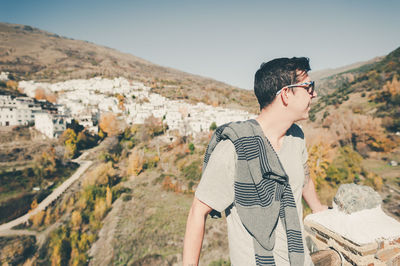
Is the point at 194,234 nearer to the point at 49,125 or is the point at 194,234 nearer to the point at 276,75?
the point at 276,75


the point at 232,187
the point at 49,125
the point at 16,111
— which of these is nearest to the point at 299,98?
the point at 232,187

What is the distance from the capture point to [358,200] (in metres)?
1.41

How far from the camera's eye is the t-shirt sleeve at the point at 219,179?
0.97m

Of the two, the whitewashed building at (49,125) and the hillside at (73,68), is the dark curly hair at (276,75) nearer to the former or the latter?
the whitewashed building at (49,125)

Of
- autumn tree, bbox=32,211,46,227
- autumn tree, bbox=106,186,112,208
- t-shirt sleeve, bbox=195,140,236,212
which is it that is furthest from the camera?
autumn tree, bbox=106,186,112,208

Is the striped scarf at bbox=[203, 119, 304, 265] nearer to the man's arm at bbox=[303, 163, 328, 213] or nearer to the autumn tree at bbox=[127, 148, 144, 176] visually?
the man's arm at bbox=[303, 163, 328, 213]

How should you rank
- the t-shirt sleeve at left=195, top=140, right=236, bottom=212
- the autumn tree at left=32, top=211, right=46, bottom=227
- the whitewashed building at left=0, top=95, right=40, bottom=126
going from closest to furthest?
the t-shirt sleeve at left=195, top=140, right=236, bottom=212, the autumn tree at left=32, top=211, right=46, bottom=227, the whitewashed building at left=0, top=95, right=40, bottom=126

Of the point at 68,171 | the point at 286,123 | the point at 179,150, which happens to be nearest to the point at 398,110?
the point at 179,150

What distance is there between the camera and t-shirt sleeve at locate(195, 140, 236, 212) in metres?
0.97

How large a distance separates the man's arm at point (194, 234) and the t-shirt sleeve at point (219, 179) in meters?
0.05

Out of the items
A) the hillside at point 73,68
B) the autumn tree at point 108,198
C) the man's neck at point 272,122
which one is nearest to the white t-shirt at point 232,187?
the man's neck at point 272,122

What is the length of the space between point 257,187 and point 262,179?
5 cm

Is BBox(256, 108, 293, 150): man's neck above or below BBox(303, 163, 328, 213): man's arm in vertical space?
above

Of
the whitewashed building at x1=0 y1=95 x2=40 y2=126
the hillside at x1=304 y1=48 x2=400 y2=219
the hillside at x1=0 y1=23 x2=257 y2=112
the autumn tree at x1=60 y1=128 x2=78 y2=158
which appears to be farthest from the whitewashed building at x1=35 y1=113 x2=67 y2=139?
the hillside at x1=304 y1=48 x2=400 y2=219
